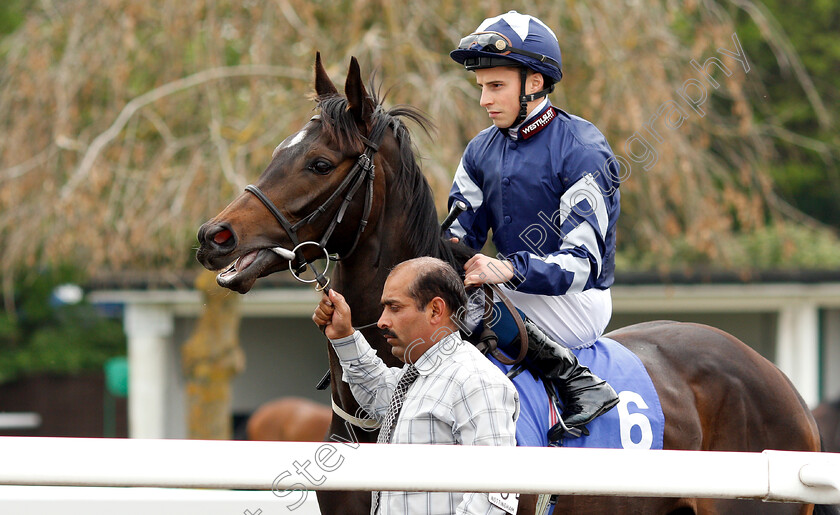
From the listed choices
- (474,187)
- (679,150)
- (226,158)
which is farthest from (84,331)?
(474,187)

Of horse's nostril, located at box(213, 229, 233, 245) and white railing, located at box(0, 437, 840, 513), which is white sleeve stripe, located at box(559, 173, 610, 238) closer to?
horse's nostril, located at box(213, 229, 233, 245)

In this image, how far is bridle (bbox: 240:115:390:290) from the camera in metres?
2.54

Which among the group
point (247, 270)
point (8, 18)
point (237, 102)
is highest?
point (8, 18)

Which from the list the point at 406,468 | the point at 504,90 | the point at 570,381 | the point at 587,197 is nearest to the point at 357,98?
the point at 504,90

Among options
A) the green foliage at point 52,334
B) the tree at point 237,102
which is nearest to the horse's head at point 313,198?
the tree at point 237,102

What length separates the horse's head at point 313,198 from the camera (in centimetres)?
246

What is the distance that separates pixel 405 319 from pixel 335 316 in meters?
0.30

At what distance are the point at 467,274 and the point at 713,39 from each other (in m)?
5.75

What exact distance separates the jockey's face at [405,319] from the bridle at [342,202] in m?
0.38

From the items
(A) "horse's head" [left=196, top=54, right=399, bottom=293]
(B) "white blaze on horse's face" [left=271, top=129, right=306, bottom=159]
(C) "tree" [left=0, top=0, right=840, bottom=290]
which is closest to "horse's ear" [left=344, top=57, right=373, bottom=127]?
(A) "horse's head" [left=196, top=54, right=399, bottom=293]

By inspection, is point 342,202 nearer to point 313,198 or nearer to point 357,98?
point 313,198

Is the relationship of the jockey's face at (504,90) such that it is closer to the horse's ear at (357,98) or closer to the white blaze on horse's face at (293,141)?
the horse's ear at (357,98)

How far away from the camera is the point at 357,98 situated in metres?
2.69

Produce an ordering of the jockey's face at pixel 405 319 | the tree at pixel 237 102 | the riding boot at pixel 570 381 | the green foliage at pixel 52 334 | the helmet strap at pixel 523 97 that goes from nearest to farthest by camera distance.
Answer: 1. the jockey's face at pixel 405 319
2. the riding boot at pixel 570 381
3. the helmet strap at pixel 523 97
4. the tree at pixel 237 102
5. the green foliage at pixel 52 334
